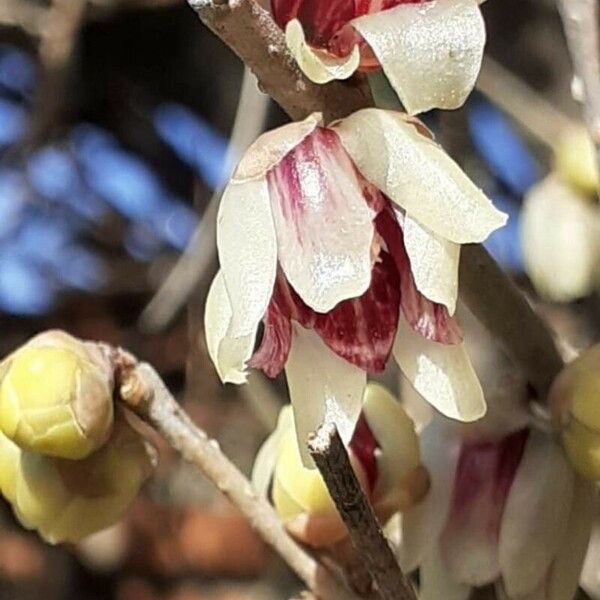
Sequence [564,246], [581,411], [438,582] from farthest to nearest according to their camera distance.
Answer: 1. [564,246]
2. [438,582]
3. [581,411]

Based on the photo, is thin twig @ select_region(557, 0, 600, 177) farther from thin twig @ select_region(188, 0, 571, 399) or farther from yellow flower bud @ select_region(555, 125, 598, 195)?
yellow flower bud @ select_region(555, 125, 598, 195)

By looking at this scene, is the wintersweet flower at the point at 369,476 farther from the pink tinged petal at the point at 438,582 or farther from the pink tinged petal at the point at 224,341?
the pink tinged petal at the point at 224,341

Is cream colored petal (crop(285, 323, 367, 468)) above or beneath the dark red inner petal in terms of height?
above

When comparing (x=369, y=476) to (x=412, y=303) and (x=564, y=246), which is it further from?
(x=564, y=246)

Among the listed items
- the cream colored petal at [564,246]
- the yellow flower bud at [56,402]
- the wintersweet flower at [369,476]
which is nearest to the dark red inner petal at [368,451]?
the wintersweet flower at [369,476]

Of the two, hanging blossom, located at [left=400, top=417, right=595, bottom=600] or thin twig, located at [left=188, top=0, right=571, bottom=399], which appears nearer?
thin twig, located at [left=188, top=0, right=571, bottom=399]

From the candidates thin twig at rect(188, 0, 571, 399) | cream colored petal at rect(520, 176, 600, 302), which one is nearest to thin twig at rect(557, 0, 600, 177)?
thin twig at rect(188, 0, 571, 399)

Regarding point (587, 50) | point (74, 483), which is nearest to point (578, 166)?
point (587, 50)
